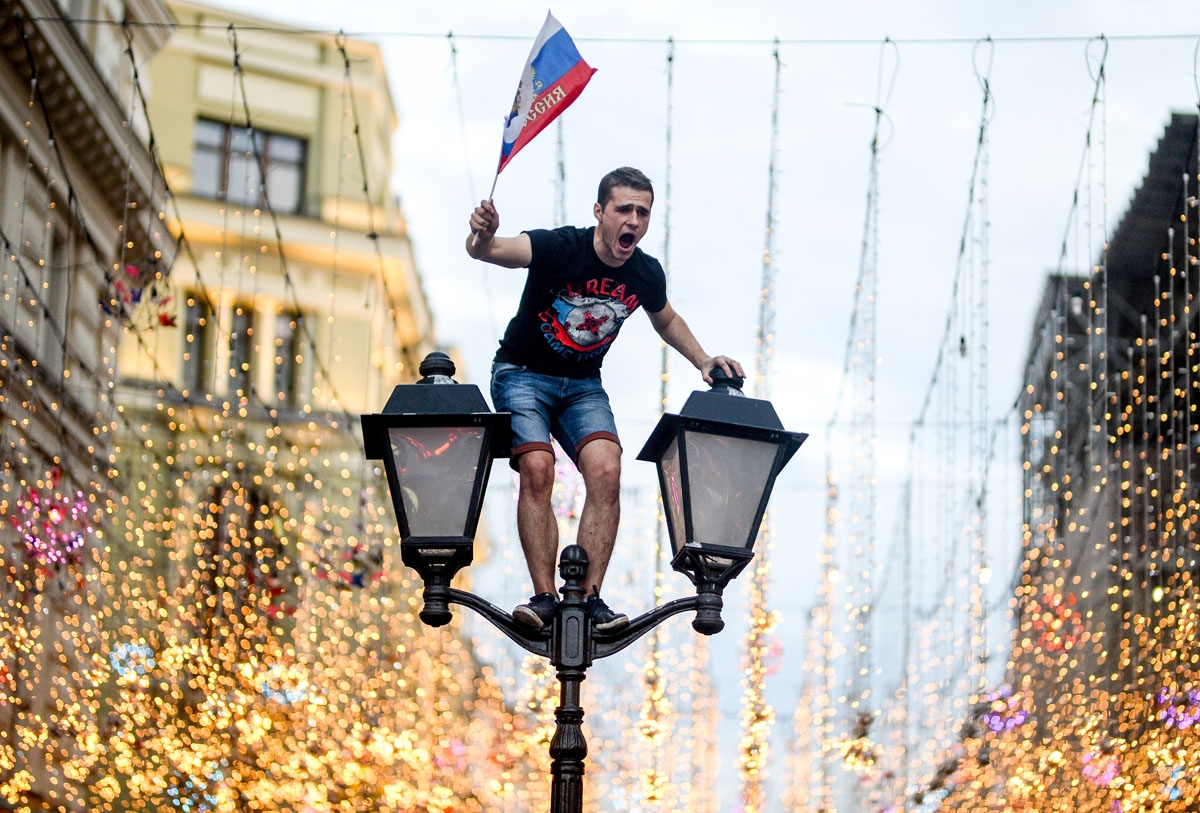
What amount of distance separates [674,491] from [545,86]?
1300 millimetres

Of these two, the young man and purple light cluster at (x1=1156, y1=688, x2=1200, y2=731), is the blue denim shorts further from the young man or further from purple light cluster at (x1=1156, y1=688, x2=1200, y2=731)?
purple light cluster at (x1=1156, y1=688, x2=1200, y2=731)

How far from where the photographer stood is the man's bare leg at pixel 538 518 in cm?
593

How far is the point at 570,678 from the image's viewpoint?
223 inches

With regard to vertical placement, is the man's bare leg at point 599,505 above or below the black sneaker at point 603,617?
above

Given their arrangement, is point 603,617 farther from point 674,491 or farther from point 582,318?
point 582,318

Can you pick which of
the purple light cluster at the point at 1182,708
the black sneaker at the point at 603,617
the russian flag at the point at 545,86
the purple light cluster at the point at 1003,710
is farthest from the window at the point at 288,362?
the black sneaker at the point at 603,617

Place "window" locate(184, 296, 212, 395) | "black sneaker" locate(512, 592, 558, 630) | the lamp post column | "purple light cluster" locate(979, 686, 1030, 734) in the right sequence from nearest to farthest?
the lamp post column → "black sneaker" locate(512, 592, 558, 630) → "purple light cluster" locate(979, 686, 1030, 734) → "window" locate(184, 296, 212, 395)

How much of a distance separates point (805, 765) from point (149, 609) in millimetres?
17848

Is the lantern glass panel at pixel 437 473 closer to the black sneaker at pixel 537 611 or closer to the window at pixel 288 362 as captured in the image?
the black sneaker at pixel 537 611

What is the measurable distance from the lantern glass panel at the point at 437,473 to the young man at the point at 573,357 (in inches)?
10.3

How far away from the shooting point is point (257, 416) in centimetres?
3234

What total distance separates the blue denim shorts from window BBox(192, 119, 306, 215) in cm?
2755

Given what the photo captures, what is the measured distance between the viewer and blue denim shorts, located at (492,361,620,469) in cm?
605

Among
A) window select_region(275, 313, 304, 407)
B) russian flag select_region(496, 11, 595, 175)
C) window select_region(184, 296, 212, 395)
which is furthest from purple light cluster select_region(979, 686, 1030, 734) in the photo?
window select_region(184, 296, 212, 395)
